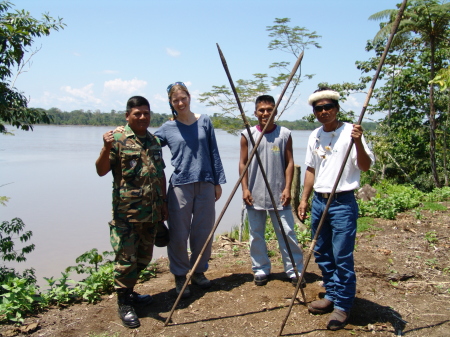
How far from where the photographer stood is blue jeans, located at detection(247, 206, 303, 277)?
141 inches

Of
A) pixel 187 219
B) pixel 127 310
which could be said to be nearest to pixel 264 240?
pixel 187 219

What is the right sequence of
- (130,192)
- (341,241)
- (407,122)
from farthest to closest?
(407,122) → (130,192) → (341,241)

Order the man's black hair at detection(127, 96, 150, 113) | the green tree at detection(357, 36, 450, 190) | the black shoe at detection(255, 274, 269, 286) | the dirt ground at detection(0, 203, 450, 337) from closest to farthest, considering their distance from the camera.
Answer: the dirt ground at detection(0, 203, 450, 337) < the man's black hair at detection(127, 96, 150, 113) < the black shoe at detection(255, 274, 269, 286) < the green tree at detection(357, 36, 450, 190)

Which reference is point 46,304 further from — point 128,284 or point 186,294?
point 186,294

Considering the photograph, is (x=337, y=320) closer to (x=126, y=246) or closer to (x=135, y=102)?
(x=126, y=246)

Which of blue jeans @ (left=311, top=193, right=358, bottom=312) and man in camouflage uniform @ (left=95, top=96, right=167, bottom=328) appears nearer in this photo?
blue jeans @ (left=311, top=193, right=358, bottom=312)

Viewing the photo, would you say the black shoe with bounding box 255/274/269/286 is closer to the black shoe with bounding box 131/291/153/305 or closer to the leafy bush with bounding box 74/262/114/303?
the black shoe with bounding box 131/291/153/305

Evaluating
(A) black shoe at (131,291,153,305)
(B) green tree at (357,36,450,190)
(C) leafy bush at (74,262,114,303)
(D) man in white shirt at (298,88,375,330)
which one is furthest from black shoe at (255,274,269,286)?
(B) green tree at (357,36,450,190)

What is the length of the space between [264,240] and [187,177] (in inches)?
38.0

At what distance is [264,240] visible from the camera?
12.1 feet

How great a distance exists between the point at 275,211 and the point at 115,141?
1.48m

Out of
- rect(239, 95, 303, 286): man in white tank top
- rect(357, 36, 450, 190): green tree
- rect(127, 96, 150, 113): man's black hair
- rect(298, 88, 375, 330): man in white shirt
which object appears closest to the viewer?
rect(298, 88, 375, 330): man in white shirt

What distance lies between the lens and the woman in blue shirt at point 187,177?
3.47 m

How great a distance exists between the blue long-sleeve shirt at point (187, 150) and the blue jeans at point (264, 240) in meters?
0.59
